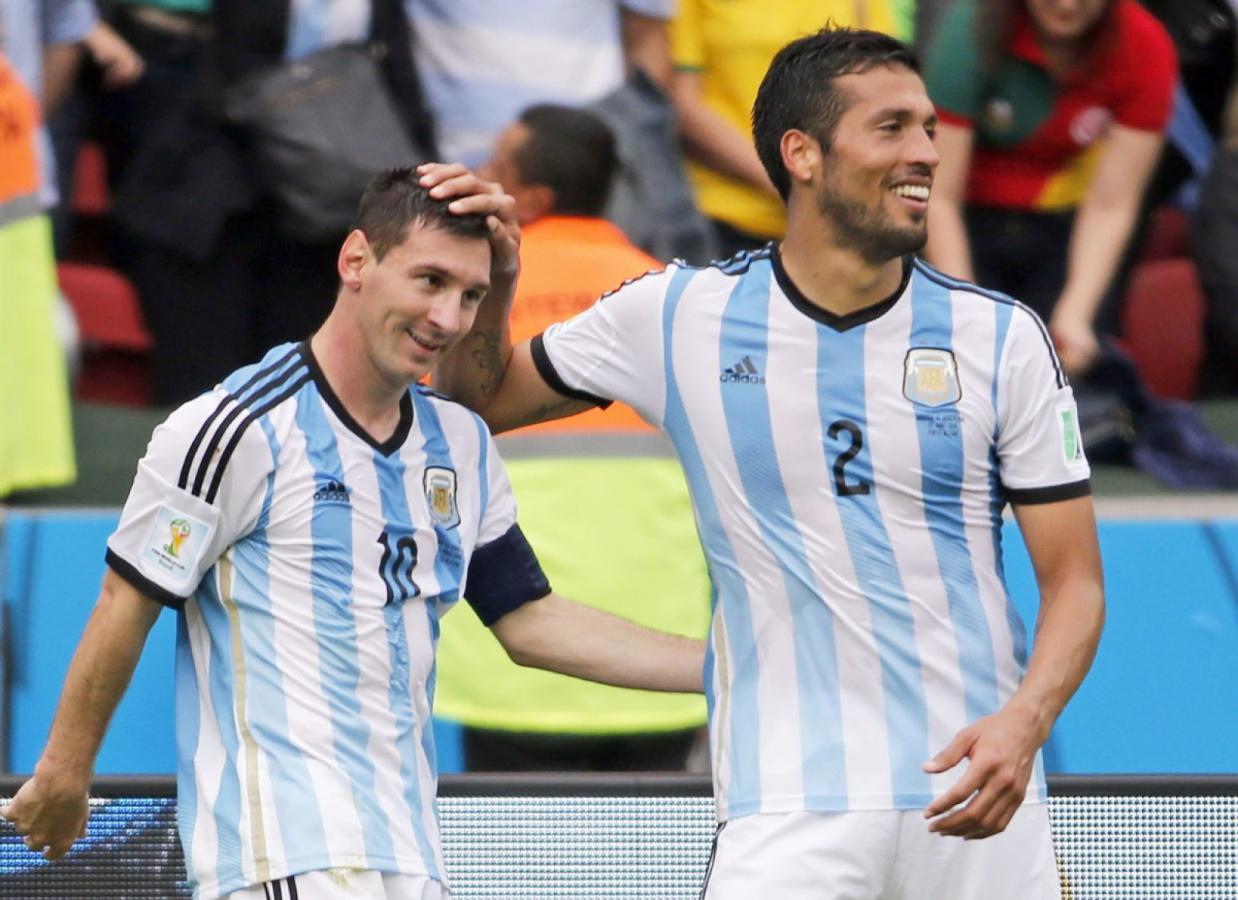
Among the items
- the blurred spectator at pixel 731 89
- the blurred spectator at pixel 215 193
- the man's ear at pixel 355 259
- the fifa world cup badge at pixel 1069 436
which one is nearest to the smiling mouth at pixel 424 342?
the man's ear at pixel 355 259

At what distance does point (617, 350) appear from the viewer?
411cm

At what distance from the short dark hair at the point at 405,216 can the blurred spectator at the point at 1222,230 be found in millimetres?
3605

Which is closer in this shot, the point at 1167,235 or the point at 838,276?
the point at 838,276

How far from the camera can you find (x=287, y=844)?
363 cm

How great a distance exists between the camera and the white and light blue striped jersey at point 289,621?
3.66 m

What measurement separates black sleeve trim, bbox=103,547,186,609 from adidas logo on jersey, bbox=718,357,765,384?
38.2 inches

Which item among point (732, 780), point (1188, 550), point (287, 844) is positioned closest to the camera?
point (287, 844)

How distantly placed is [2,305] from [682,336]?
255cm

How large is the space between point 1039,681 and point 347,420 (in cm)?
118

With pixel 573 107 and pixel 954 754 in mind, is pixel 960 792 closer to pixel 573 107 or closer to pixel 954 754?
pixel 954 754

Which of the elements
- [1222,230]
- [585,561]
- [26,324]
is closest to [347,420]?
[585,561]

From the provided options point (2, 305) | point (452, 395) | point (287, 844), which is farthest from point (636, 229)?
point (287, 844)

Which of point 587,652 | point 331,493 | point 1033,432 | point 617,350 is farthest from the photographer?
point 587,652

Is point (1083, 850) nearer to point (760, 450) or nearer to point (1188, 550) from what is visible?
point (760, 450)
